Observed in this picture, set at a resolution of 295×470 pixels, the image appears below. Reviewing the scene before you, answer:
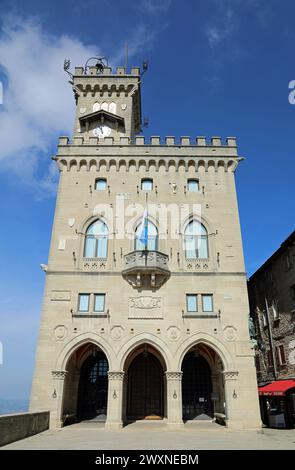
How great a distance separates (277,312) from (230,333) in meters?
7.53

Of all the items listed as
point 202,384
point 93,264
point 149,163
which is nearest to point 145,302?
point 93,264

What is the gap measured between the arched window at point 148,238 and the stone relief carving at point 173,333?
252 inches

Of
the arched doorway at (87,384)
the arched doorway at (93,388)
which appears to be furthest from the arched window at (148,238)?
the arched doorway at (93,388)

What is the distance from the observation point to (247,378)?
77.9 feet

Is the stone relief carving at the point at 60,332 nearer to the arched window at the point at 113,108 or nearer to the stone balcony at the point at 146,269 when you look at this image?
the stone balcony at the point at 146,269

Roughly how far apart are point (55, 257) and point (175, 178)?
40.5ft

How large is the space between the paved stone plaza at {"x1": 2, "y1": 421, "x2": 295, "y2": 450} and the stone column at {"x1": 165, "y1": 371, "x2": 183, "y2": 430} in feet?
2.04

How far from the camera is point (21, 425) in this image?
1766cm

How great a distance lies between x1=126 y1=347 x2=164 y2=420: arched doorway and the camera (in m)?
26.8

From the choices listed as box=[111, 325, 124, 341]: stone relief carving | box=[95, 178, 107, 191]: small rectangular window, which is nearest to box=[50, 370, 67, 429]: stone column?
box=[111, 325, 124, 341]: stone relief carving

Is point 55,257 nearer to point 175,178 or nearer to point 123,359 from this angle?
point 123,359

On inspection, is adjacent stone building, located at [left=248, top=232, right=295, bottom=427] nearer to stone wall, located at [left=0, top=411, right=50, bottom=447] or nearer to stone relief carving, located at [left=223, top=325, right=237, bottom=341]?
stone relief carving, located at [left=223, top=325, right=237, bottom=341]
